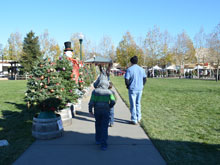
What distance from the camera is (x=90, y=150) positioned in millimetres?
4348

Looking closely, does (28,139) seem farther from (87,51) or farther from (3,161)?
(87,51)

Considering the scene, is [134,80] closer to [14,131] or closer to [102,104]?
[102,104]

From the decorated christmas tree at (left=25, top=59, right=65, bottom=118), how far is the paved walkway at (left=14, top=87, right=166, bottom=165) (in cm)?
80

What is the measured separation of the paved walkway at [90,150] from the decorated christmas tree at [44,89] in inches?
31.4

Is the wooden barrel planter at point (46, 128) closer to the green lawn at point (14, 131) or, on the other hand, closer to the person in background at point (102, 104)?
the green lawn at point (14, 131)

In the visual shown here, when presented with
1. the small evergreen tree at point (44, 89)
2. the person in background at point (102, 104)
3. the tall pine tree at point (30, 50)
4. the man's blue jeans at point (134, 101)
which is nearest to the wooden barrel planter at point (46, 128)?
the small evergreen tree at point (44, 89)

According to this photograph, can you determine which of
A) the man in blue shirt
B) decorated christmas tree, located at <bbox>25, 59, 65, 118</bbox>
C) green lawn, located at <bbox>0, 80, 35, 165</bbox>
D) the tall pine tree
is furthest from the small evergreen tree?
Answer: the tall pine tree

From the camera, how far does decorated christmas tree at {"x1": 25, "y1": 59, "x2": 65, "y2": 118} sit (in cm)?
525

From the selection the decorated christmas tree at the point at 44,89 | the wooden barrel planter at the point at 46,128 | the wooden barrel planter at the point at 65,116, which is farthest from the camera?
the wooden barrel planter at the point at 65,116

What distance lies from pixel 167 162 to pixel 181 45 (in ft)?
187

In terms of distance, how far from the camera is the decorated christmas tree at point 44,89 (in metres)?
5.25

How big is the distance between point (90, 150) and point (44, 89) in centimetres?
197

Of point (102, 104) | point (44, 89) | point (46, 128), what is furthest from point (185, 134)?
point (44, 89)

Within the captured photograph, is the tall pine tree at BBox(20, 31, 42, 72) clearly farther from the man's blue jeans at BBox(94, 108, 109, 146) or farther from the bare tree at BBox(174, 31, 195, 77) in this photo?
the man's blue jeans at BBox(94, 108, 109, 146)
